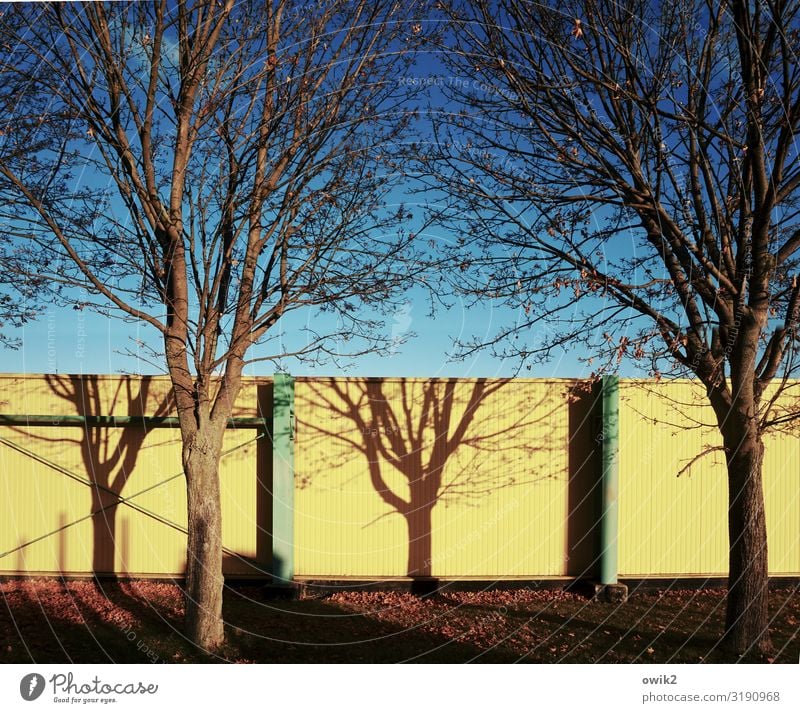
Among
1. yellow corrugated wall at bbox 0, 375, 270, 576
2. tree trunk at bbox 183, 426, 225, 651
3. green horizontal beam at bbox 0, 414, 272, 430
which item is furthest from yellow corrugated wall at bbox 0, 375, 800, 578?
tree trunk at bbox 183, 426, 225, 651

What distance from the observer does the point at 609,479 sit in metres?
8.62

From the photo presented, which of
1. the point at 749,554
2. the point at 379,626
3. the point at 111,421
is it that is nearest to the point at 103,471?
the point at 111,421

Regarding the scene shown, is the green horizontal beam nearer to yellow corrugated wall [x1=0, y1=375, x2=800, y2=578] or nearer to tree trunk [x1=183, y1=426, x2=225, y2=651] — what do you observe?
yellow corrugated wall [x1=0, y1=375, x2=800, y2=578]

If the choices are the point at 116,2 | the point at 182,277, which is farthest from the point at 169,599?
the point at 116,2

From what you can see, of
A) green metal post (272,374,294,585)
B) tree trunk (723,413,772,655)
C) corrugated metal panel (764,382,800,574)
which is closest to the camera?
tree trunk (723,413,772,655)

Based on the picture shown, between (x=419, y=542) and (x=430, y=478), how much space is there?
3.11 feet

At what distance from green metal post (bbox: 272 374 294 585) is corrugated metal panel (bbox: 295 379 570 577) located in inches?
7.4

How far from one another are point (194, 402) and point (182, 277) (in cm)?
130

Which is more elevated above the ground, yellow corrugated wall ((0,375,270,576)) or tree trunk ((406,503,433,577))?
yellow corrugated wall ((0,375,270,576))

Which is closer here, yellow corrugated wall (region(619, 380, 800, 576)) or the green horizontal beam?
the green horizontal beam

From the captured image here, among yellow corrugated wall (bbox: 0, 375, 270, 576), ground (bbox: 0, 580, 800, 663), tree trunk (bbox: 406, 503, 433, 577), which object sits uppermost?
yellow corrugated wall (bbox: 0, 375, 270, 576)

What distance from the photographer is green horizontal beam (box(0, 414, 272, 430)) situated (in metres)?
8.52

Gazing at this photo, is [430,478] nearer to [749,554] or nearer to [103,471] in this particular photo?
[749,554]

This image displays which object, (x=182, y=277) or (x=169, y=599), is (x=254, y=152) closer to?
(x=182, y=277)
